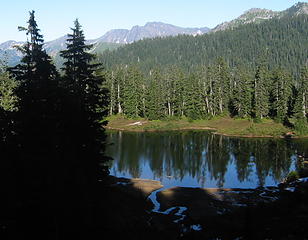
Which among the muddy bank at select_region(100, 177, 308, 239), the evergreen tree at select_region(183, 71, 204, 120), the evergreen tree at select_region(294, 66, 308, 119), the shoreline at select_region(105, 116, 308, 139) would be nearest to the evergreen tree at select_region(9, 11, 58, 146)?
the muddy bank at select_region(100, 177, 308, 239)

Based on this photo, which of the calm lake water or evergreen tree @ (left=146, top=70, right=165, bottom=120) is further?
evergreen tree @ (left=146, top=70, right=165, bottom=120)

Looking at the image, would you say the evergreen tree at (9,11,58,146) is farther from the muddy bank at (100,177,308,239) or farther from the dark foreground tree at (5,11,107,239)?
the muddy bank at (100,177,308,239)

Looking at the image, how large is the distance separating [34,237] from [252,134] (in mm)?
73607

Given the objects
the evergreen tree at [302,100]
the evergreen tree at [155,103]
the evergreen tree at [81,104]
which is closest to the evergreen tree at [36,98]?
the evergreen tree at [81,104]

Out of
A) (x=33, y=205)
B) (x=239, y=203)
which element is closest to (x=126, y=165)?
(x=239, y=203)

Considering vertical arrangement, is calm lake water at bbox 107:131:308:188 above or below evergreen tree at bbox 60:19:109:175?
below

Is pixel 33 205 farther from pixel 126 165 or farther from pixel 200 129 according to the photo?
pixel 200 129

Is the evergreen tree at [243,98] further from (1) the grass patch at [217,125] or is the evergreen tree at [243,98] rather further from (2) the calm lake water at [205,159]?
(2) the calm lake water at [205,159]

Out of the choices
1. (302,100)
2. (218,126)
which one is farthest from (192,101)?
(302,100)

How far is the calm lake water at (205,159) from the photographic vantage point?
150ft

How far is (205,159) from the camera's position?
5759 cm

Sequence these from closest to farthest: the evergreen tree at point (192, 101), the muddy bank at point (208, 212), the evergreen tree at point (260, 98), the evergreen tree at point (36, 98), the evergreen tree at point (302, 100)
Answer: the evergreen tree at point (36, 98)
the muddy bank at point (208, 212)
the evergreen tree at point (302, 100)
the evergreen tree at point (260, 98)
the evergreen tree at point (192, 101)

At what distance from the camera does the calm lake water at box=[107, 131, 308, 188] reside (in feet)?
150

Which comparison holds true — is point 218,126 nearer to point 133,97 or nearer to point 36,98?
point 133,97
